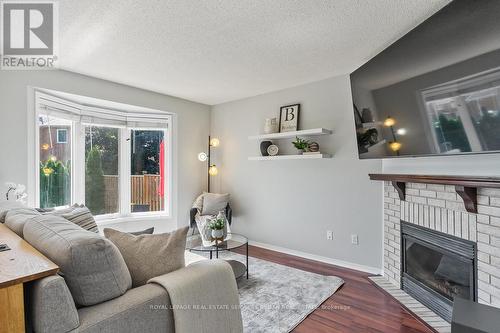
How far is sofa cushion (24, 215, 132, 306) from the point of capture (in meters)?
1.10

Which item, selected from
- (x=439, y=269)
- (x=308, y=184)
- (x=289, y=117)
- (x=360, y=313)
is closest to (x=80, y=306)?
(x=360, y=313)

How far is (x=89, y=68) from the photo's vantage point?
3.02 m

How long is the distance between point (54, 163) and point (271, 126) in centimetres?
288

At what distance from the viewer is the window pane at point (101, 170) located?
12.3 ft

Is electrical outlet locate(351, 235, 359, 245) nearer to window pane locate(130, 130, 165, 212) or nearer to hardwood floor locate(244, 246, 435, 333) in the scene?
hardwood floor locate(244, 246, 435, 333)

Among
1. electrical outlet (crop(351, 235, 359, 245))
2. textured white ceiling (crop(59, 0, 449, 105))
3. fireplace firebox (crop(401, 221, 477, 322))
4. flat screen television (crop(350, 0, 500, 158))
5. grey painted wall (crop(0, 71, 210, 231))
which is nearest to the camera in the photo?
flat screen television (crop(350, 0, 500, 158))

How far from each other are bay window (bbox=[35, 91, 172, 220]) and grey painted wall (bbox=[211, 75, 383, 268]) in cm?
110

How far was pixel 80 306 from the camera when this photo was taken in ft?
3.67

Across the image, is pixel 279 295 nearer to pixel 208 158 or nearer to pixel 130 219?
pixel 130 219

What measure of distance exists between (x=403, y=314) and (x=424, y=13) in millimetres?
2393

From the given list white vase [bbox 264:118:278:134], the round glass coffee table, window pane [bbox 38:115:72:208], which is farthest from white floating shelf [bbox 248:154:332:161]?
window pane [bbox 38:115:72:208]

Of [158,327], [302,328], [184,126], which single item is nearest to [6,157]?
[184,126]

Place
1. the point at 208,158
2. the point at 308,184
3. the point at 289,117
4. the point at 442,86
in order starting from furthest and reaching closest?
1. the point at 208,158
2. the point at 289,117
3. the point at 308,184
4. the point at 442,86

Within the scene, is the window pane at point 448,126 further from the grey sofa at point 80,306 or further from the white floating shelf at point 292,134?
the grey sofa at point 80,306
